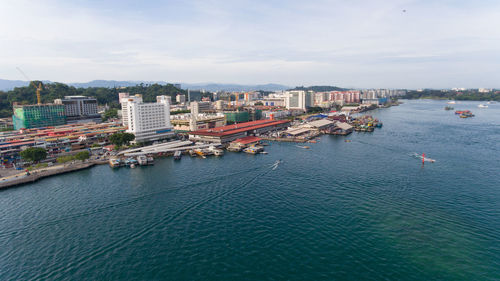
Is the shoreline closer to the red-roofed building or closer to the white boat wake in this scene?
the red-roofed building

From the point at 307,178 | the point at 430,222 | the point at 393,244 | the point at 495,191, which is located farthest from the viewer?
the point at 307,178

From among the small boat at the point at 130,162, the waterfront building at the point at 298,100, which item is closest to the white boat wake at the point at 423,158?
the small boat at the point at 130,162

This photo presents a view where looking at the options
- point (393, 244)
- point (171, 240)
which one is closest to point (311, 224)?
point (393, 244)

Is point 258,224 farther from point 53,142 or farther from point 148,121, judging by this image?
point 53,142

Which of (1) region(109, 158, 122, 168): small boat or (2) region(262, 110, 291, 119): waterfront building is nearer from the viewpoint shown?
(1) region(109, 158, 122, 168): small boat

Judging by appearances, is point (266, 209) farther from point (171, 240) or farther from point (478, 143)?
point (478, 143)

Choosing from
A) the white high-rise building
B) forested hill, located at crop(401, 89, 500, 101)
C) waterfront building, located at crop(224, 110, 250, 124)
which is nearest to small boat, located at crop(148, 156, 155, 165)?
the white high-rise building

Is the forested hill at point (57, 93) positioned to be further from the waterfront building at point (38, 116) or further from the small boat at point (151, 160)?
the small boat at point (151, 160)
